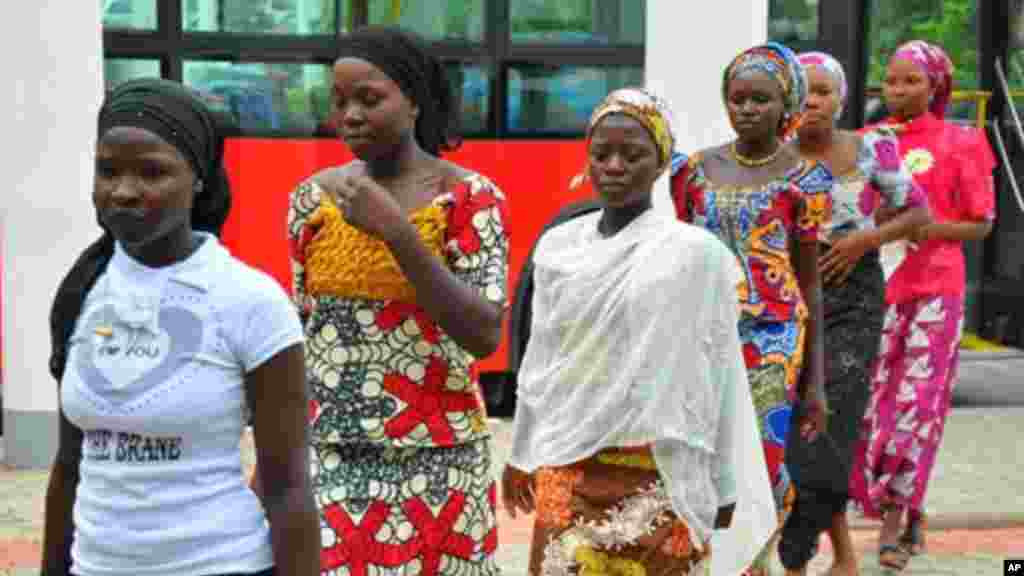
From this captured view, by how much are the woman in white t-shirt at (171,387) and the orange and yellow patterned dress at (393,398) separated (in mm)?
1087

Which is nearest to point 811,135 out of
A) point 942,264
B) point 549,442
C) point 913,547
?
point 942,264

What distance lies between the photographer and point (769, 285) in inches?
228

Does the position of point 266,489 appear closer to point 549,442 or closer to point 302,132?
point 549,442

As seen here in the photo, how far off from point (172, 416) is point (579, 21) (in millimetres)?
7458

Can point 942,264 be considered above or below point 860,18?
below

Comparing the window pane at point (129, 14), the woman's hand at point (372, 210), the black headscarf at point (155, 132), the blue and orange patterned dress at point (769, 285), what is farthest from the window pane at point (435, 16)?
the black headscarf at point (155, 132)

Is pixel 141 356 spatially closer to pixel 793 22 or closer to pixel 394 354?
pixel 394 354

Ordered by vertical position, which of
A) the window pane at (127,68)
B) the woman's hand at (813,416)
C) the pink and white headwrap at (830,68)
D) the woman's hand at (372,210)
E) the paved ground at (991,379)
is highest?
the pink and white headwrap at (830,68)

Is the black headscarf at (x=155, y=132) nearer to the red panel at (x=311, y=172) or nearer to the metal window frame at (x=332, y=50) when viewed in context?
the red panel at (x=311, y=172)

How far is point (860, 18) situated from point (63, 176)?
5256 millimetres

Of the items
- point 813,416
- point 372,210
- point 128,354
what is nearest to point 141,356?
point 128,354

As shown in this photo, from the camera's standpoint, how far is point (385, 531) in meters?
4.34

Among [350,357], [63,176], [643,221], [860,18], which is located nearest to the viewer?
[350,357]

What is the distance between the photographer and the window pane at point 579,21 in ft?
33.6
